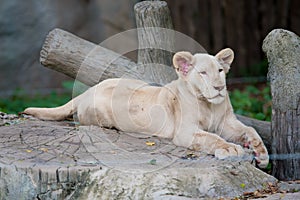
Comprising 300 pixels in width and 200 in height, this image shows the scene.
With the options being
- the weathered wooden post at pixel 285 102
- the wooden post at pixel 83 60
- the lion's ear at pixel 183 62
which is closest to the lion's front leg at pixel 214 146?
the lion's ear at pixel 183 62

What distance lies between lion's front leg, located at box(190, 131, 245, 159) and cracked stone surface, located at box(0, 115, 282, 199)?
2.4 inches

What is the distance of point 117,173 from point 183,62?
112 centimetres

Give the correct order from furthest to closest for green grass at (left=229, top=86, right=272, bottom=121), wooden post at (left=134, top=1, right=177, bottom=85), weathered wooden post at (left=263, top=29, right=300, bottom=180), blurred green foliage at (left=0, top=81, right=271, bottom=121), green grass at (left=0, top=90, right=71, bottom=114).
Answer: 1. green grass at (left=0, top=90, right=71, bottom=114)
2. blurred green foliage at (left=0, top=81, right=271, bottom=121)
3. green grass at (left=229, top=86, right=272, bottom=121)
4. wooden post at (left=134, top=1, right=177, bottom=85)
5. weathered wooden post at (left=263, top=29, right=300, bottom=180)

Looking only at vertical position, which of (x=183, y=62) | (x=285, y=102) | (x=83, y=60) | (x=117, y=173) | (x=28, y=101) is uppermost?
(x=183, y=62)

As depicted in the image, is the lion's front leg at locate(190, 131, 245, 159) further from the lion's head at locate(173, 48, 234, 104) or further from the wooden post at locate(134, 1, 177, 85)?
the wooden post at locate(134, 1, 177, 85)

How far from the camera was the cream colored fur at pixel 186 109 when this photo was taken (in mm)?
5230

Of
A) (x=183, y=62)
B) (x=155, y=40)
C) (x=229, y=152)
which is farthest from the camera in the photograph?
(x=155, y=40)

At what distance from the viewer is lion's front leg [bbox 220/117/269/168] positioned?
527cm

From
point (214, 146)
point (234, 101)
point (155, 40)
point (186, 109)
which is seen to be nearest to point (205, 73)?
point (186, 109)

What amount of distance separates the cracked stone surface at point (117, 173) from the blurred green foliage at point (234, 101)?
96.0 inches

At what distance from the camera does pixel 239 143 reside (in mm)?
5492

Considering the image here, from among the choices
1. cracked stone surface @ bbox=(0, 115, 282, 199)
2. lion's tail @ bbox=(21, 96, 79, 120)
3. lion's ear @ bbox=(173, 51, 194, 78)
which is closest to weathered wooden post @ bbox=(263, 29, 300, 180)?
cracked stone surface @ bbox=(0, 115, 282, 199)

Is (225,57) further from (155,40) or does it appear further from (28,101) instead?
(28,101)

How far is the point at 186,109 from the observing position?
5.39 meters
